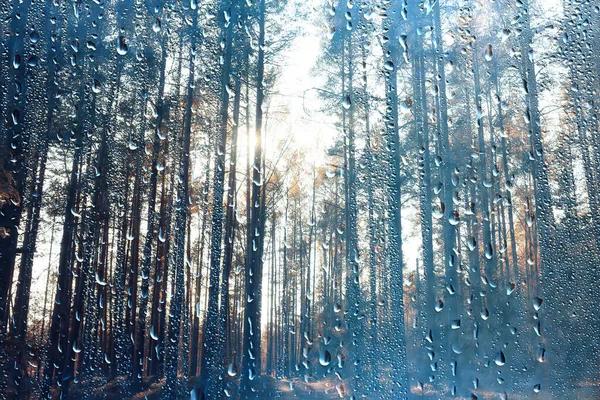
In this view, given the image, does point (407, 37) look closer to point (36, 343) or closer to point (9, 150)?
point (9, 150)

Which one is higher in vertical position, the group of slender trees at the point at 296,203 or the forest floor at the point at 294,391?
the group of slender trees at the point at 296,203

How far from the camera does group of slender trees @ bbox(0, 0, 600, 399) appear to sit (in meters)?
1.39

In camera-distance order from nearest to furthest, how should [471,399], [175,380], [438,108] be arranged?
[175,380], [471,399], [438,108]

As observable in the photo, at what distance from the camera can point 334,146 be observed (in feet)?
5.66

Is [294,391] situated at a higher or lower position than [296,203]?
lower

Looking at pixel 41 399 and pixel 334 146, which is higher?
pixel 334 146

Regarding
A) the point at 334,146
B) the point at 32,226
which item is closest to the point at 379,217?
the point at 334,146

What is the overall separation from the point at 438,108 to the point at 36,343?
5.22ft

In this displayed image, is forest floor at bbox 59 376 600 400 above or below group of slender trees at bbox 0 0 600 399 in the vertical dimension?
below

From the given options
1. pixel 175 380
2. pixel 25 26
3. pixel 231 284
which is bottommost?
pixel 175 380

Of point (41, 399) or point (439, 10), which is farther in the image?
point (439, 10)

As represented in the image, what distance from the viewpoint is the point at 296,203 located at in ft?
5.46

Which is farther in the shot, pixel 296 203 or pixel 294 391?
pixel 296 203

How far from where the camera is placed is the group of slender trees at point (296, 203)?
139 centimetres
